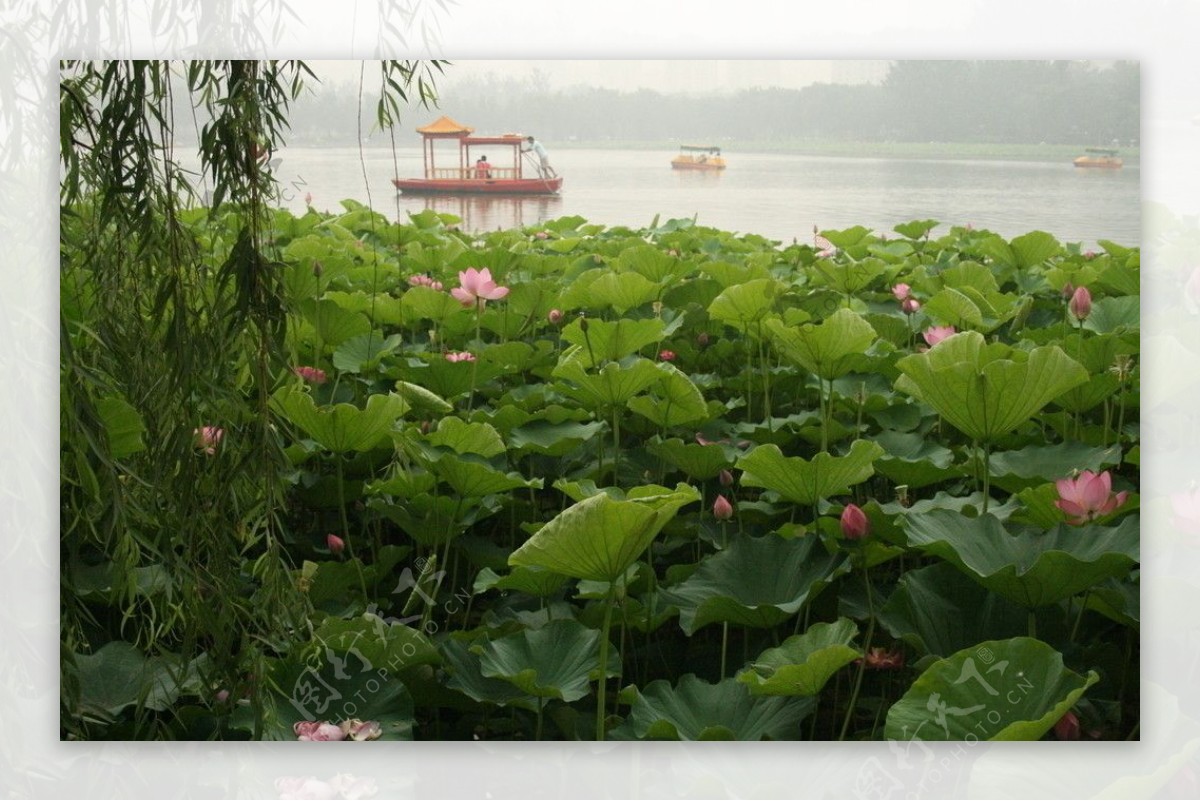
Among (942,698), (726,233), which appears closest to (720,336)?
(726,233)

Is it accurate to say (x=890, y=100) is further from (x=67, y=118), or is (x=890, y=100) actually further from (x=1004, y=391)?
(x=67, y=118)

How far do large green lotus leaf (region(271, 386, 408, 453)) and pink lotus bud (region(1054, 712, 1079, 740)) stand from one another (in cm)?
83

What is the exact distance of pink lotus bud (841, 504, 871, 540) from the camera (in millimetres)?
1437

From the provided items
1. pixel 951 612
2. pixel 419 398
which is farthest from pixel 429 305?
pixel 951 612

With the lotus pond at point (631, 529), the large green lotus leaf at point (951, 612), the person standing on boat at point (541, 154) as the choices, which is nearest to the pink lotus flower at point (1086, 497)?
the lotus pond at point (631, 529)

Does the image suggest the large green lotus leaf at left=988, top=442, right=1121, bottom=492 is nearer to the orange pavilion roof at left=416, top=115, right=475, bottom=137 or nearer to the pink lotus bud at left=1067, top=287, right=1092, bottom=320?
the pink lotus bud at left=1067, top=287, right=1092, bottom=320

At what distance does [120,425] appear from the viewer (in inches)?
56.9

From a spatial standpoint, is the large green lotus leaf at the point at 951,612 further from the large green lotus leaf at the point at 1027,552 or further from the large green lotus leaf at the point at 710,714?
the large green lotus leaf at the point at 710,714

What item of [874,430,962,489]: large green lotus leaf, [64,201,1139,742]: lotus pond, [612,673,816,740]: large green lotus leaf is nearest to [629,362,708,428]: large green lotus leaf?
[64,201,1139,742]: lotus pond

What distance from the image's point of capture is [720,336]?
1747mm

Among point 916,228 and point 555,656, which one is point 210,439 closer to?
point 555,656

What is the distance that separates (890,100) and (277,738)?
1039 mm

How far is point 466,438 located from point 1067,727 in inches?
29.7

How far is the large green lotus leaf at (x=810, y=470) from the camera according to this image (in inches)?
58.6
